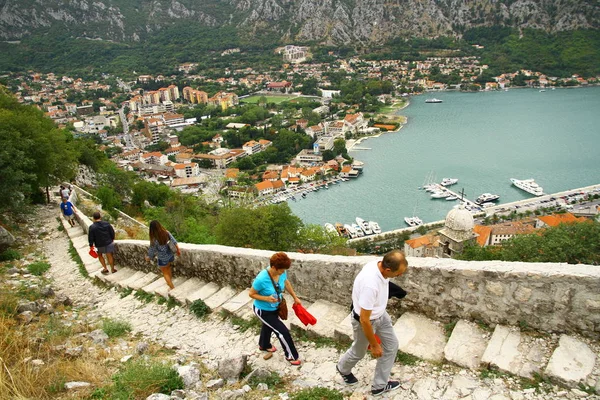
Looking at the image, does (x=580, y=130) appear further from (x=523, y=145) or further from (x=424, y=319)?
(x=424, y=319)

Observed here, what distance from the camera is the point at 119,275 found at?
509 cm

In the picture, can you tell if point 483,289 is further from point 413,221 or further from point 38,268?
point 413,221

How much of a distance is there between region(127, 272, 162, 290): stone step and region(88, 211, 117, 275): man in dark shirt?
2.02ft

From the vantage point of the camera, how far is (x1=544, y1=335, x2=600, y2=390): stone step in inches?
82.5

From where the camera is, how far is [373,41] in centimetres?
10856

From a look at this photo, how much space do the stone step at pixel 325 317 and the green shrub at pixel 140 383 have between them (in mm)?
943

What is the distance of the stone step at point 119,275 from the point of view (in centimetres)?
489

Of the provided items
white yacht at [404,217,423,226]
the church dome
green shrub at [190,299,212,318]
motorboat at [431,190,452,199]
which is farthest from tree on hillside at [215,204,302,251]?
motorboat at [431,190,452,199]

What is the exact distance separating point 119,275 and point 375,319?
3.97 meters

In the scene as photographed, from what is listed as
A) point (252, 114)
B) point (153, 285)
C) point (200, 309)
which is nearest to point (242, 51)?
point (252, 114)

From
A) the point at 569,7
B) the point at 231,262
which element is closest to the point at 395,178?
the point at 231,262

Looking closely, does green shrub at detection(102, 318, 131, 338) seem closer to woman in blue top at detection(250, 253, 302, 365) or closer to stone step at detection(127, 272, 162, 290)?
stone step at detection(127, 272, 162, 290)

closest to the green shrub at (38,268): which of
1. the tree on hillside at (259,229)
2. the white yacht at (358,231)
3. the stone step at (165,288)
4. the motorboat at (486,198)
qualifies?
Result: the stone step at (165,288)

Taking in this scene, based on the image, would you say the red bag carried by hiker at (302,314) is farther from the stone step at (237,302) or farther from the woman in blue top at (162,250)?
the woman in blue top at (162,250)
